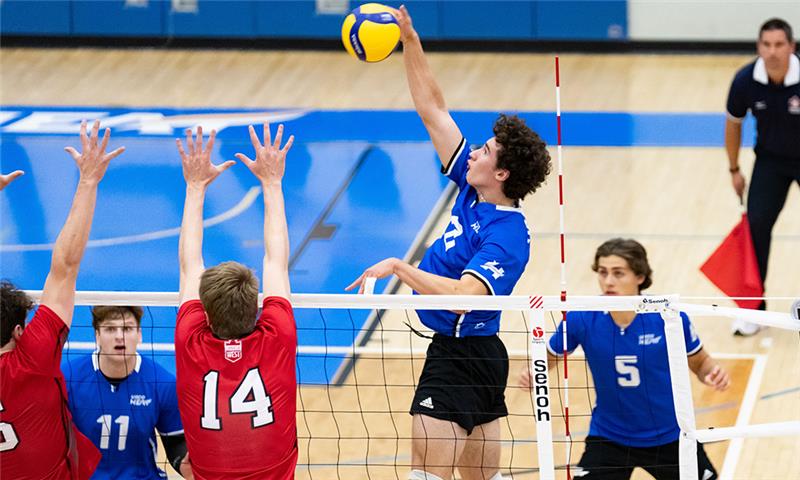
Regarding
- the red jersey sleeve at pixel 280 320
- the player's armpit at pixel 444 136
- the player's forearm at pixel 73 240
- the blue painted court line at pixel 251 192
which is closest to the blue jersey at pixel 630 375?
the player's armpit at pixel 444 136

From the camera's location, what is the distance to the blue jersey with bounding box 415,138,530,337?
245 inches

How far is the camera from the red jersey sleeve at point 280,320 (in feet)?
17.1

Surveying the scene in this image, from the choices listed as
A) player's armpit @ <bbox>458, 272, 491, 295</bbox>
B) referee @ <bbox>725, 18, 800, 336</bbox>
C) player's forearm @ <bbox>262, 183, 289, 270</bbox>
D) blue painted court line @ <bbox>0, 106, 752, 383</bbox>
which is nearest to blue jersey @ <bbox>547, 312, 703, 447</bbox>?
player's armpit @ <bbox>458, 272, 491, 295</bbox>

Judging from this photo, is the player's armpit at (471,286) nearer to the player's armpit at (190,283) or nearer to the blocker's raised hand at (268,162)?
the blocker's raised hand at (268,162)

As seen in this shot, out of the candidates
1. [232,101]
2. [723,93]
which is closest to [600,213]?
[723,93]

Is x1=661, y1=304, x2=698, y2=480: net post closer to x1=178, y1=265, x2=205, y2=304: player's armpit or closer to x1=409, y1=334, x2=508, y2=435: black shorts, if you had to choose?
x1=409, y1=334, x2=508, y2=435: black shorts

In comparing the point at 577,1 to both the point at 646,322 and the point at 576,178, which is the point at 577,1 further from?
the point at 646,322

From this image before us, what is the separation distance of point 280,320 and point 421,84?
216 cm

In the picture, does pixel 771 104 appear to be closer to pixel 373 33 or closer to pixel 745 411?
pixel 745 411

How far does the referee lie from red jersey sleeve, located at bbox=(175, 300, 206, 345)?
6.11 m

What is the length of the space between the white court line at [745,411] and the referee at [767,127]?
27.3 inches

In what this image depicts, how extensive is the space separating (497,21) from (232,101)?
4447mm

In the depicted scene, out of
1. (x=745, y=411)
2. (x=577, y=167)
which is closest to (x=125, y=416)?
(x=745, y=411)

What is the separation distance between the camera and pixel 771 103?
33.6 ft
